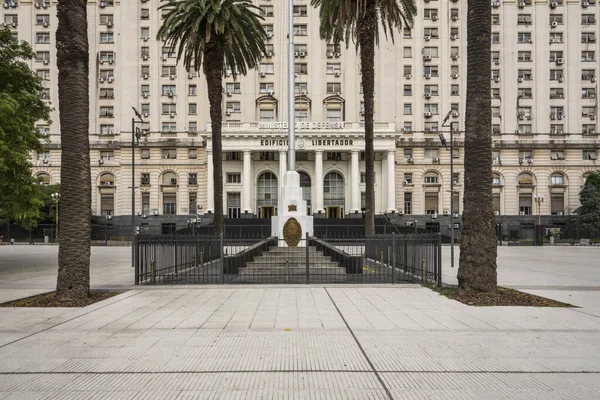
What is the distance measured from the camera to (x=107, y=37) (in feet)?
198

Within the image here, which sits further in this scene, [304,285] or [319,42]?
Result: [319,42]

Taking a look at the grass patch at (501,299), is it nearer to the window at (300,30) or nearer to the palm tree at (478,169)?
the palm tree at (478,169)

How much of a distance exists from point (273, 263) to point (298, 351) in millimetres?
9367

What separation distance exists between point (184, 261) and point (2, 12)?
2605 inches

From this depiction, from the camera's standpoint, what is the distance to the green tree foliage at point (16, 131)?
1562cm

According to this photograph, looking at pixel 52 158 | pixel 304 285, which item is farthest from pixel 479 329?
pixel 52 158

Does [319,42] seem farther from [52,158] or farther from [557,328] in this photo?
[557,328]

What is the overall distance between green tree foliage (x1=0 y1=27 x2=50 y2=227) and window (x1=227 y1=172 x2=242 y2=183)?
3740cm

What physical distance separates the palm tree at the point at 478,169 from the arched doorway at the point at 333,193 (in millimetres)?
46728

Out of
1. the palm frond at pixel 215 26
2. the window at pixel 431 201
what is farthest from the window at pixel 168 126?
the window at pixel 431 201

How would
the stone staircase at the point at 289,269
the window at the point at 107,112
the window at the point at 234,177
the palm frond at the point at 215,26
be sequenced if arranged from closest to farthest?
the stone staircase at the point at 289,269 < the palm frond at the point at 215,26 < the window at the point at 234,177 < the window at the point at 107,112

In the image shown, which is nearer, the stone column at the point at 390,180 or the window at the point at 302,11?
the stone column at the point at 390,180

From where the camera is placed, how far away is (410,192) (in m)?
60.1

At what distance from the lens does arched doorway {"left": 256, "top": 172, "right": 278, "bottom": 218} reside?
2285 inches
